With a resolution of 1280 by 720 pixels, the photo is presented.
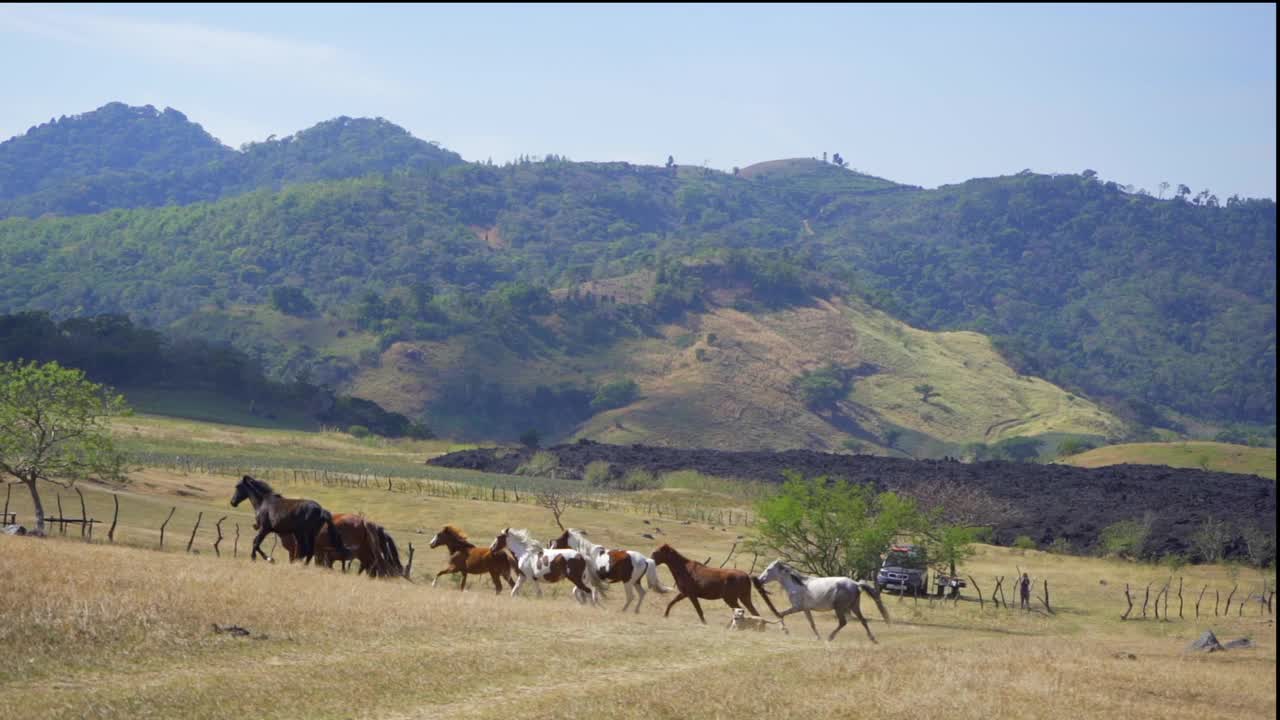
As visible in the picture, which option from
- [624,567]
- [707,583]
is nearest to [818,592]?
[707,583]

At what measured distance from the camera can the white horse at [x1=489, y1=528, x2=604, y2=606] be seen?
30672 millimetres

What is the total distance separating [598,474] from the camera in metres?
102

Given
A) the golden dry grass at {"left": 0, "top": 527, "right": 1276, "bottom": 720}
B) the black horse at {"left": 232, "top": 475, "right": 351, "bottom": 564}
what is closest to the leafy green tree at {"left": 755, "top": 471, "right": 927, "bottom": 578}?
the golden dry grass at {"left": 0, "top": 527, "right": 1276, "bottom": 720}

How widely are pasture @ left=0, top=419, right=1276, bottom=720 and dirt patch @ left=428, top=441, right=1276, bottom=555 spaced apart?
148 ft

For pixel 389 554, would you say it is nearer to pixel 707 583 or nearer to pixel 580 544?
pixel 580 544

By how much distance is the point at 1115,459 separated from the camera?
131375 mm

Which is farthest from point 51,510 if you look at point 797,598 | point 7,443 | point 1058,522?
point 1058,522

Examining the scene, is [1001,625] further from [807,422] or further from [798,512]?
[807,422]

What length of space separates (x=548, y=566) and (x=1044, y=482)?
78.9m

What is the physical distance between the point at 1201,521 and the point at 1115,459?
185ft

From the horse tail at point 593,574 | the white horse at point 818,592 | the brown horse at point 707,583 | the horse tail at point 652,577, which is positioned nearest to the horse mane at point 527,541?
the horse tail at point 593,574

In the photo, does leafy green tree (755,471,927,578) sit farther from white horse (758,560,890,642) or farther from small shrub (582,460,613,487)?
small shrub (582,460,613,487)

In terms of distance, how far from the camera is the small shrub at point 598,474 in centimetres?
9956

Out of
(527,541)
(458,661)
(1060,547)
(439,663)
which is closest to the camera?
(439,663)
